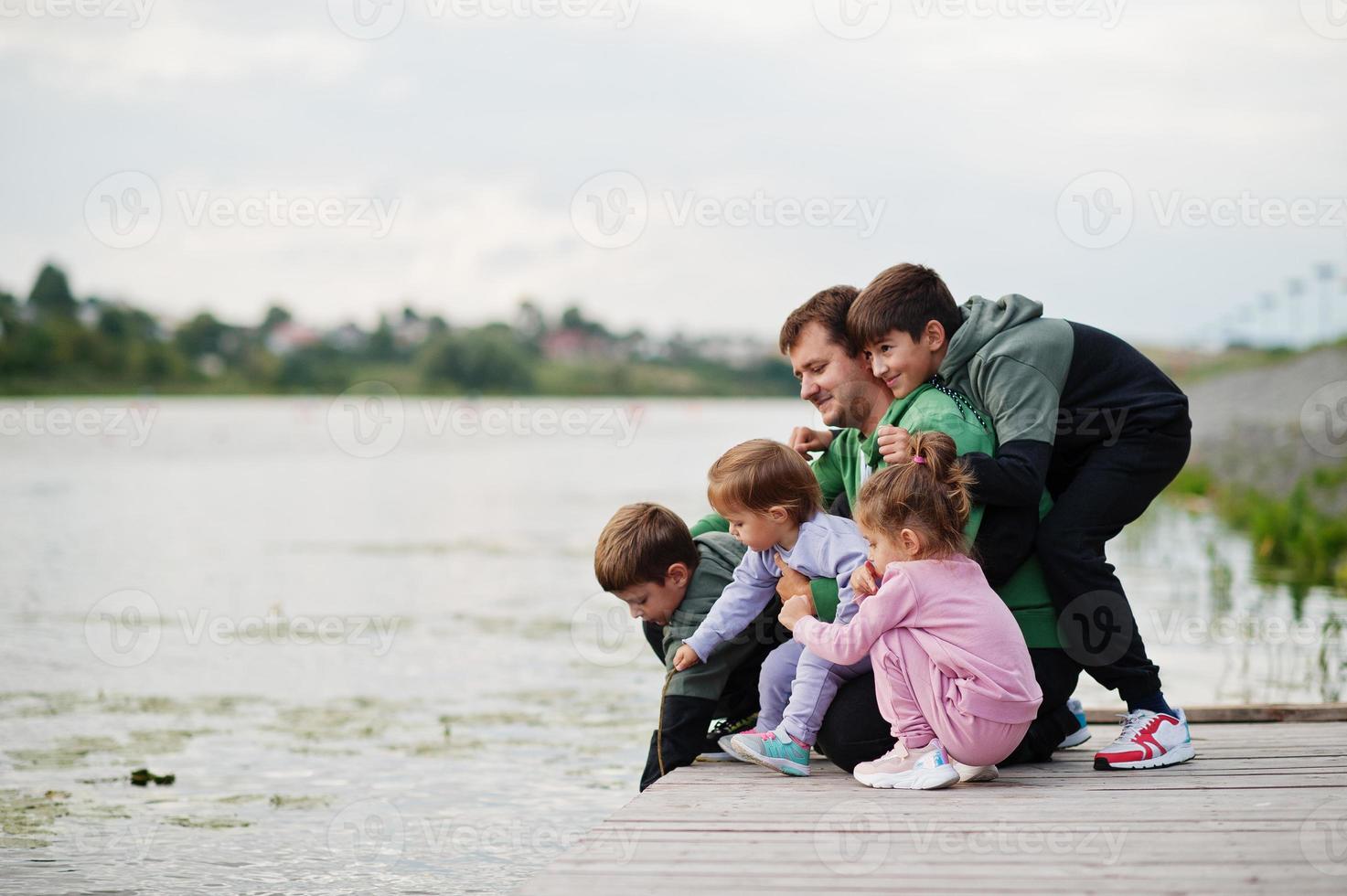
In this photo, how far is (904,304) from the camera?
3867 mm

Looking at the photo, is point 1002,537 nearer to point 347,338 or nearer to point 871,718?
point 871,718

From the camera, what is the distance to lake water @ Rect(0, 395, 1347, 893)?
4.85 metres

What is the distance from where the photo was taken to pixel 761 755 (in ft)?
12.5

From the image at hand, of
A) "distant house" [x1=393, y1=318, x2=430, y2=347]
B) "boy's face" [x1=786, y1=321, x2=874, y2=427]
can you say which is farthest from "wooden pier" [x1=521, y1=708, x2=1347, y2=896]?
"distant house" [x1=393, y1=318, x2=430, y2=347]

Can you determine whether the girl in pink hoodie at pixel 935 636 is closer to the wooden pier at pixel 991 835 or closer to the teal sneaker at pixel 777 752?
the wooden pier at pixel 991 835

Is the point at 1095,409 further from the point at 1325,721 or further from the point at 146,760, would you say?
the point at 146,760

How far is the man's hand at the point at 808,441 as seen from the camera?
4.41 meters

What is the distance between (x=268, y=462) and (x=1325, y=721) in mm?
26043

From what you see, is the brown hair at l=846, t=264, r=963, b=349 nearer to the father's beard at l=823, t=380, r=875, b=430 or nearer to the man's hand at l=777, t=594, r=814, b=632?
the father's beard at l=823, t=380, r=875, b=430

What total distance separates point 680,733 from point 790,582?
0.59m

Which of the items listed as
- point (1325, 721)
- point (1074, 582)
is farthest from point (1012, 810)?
point (1325, 721)

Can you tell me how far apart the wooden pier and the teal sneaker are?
0.05 metres

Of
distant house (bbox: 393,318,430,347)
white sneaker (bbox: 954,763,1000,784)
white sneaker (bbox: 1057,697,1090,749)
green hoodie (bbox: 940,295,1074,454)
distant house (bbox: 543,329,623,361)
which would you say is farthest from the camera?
distant house (bbox: 543,329,623,361)

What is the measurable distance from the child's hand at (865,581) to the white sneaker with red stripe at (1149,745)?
81 centimetres
